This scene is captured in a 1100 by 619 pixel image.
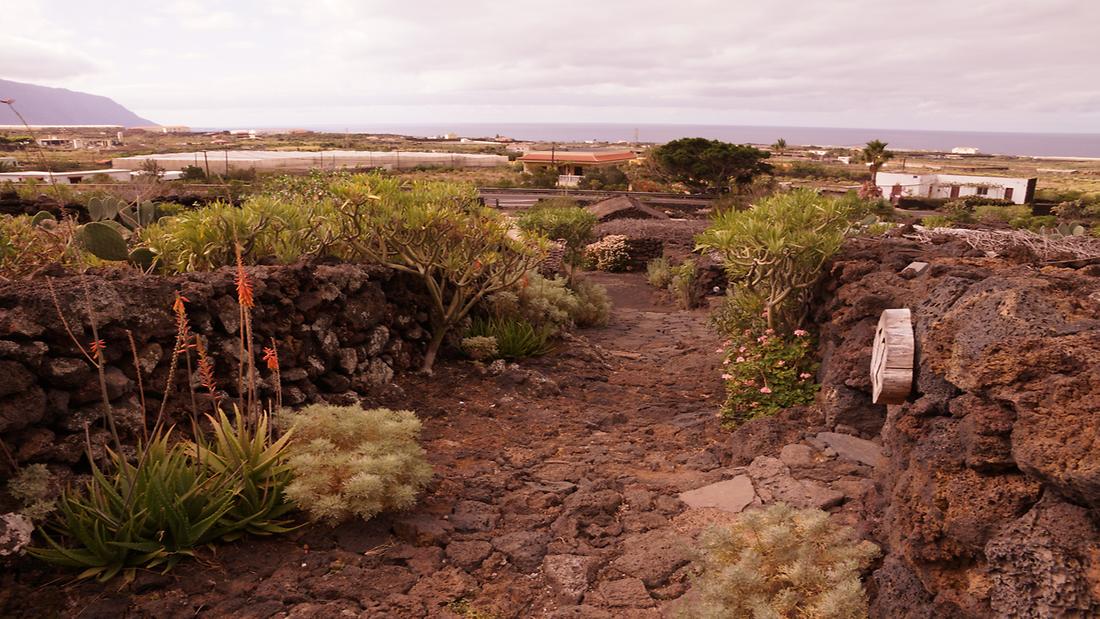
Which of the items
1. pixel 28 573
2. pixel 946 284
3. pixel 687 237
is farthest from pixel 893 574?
pixel 687 237

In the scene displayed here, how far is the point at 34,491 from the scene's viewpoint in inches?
135

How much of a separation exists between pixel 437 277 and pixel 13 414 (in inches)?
193

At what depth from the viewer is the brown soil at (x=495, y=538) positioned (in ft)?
10.9

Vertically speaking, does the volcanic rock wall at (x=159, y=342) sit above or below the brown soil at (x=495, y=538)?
above

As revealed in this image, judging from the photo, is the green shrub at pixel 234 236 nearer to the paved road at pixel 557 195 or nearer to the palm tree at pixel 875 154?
the paved road at pixel 557 195

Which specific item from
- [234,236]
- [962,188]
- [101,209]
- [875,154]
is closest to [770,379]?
[234,236]

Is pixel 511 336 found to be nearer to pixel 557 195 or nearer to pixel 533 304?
pixel 533 304

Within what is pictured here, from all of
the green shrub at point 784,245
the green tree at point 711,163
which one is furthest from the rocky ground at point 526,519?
the green tree at point 711,163

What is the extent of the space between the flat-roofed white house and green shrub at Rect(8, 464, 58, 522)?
44401 millimetres

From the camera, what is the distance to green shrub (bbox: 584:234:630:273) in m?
18.9

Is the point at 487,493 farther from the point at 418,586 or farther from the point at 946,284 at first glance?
the point at 946,284

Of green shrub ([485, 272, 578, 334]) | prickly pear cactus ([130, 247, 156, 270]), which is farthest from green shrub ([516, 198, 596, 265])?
prickly pear cactus ([130, 247, 156, 270])

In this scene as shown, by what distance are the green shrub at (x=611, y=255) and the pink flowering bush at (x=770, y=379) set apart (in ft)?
40.3

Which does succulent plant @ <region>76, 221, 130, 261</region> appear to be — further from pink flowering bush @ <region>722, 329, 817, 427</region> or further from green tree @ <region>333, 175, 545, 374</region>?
pink flowering bush @ <region>722, 329, 817, 427</region>
